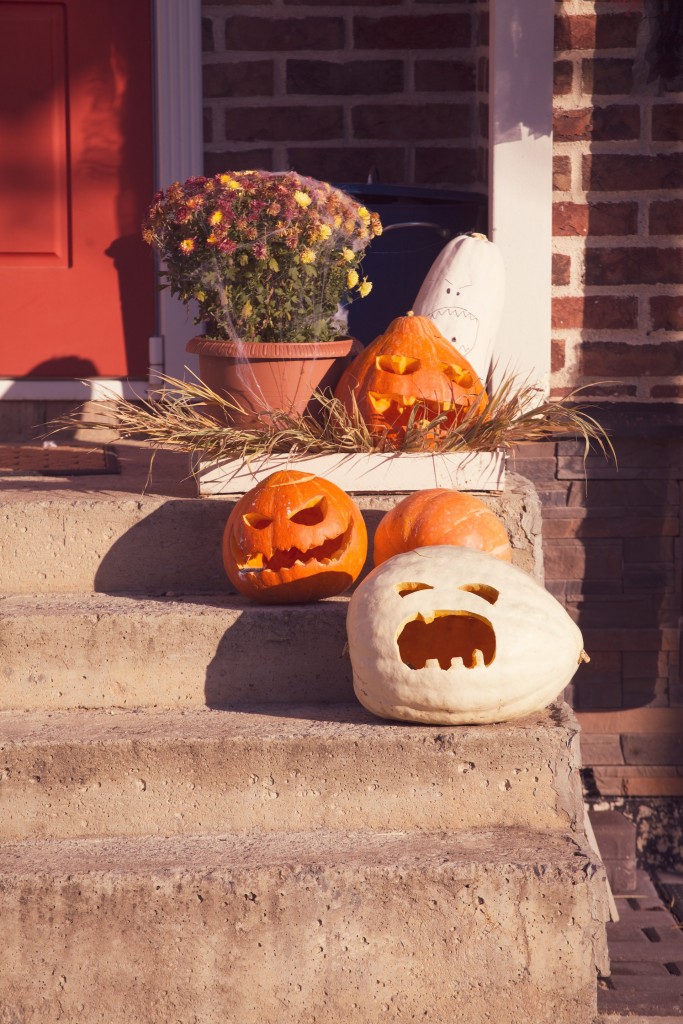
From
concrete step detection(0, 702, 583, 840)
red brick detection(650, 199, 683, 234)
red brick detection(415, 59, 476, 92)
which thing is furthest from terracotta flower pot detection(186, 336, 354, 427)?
red brick detection(415, 59, 476, 92)

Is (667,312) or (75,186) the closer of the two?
(667,312)

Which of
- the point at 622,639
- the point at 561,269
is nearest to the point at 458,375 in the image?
the point at 561,269

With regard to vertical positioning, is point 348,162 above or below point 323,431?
above

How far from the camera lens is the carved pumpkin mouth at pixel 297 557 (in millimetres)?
2938

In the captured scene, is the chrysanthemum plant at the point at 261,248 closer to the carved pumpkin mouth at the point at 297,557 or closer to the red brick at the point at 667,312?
the carved pumpkin mouth at the point at 297,557

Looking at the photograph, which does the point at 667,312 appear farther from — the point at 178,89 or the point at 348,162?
the point at 178,89

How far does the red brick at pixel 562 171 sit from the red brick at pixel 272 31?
1108 millimetres

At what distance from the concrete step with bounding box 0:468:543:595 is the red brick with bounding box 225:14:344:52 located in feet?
6.45

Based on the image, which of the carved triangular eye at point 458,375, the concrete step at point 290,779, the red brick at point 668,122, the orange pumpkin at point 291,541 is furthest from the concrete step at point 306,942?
the red brick at point 668,122

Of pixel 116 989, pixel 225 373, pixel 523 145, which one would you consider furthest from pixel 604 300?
pixel 116 989

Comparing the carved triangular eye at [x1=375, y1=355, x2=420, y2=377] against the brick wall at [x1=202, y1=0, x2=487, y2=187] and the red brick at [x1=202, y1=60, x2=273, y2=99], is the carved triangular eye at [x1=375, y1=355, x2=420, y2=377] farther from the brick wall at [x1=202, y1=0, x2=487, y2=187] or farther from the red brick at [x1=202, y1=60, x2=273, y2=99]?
the red brick at [x1=202, y1=60, x2=273, y2=99]

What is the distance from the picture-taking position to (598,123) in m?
3.78

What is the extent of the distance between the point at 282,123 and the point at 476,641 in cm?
242

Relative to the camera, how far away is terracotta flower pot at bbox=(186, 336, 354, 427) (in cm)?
330
